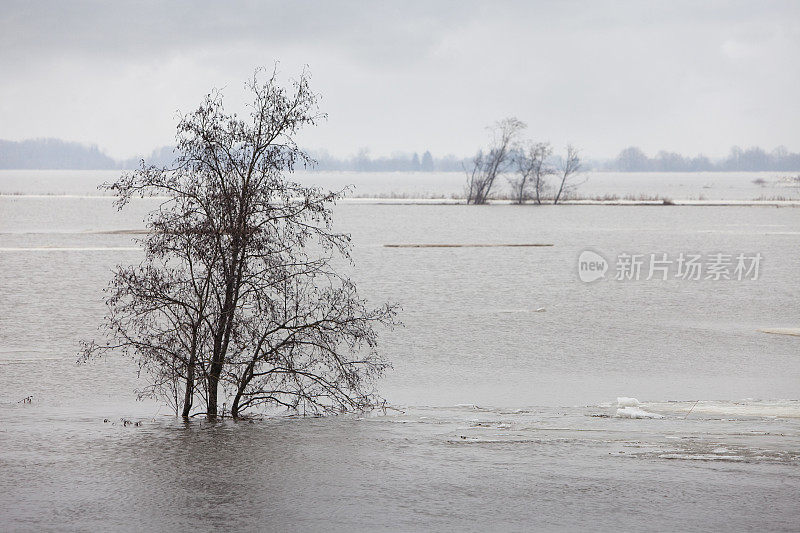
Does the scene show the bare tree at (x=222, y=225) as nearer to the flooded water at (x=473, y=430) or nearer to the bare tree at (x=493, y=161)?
the flooded water at (x=473, y=430)

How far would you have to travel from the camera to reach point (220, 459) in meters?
13.2

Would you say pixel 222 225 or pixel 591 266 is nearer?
pixel 222 225

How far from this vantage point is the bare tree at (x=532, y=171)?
114125 mm

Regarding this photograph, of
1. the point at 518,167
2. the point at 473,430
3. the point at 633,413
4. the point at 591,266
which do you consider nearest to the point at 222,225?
the point at 473,430

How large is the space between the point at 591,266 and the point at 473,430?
37008mm

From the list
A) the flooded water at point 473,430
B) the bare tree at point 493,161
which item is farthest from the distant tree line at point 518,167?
the flooded water at point 473,430

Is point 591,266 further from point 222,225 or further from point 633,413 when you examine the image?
point 222,225

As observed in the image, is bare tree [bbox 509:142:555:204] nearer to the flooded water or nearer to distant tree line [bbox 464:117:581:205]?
distant tree line [bbox 464:117:581:205]

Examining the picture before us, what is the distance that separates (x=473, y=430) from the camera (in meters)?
15.1

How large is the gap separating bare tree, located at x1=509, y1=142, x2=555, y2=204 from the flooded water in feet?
243

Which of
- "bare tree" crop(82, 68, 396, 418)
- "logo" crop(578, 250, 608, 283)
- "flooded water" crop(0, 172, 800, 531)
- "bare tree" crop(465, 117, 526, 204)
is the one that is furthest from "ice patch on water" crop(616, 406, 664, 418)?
"bare tree" crop(465, 117, 526, 204)

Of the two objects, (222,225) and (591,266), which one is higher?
(222,225)

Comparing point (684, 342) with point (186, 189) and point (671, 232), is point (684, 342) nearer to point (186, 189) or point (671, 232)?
point (186, 189)

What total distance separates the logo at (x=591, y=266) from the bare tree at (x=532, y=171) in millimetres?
57188
